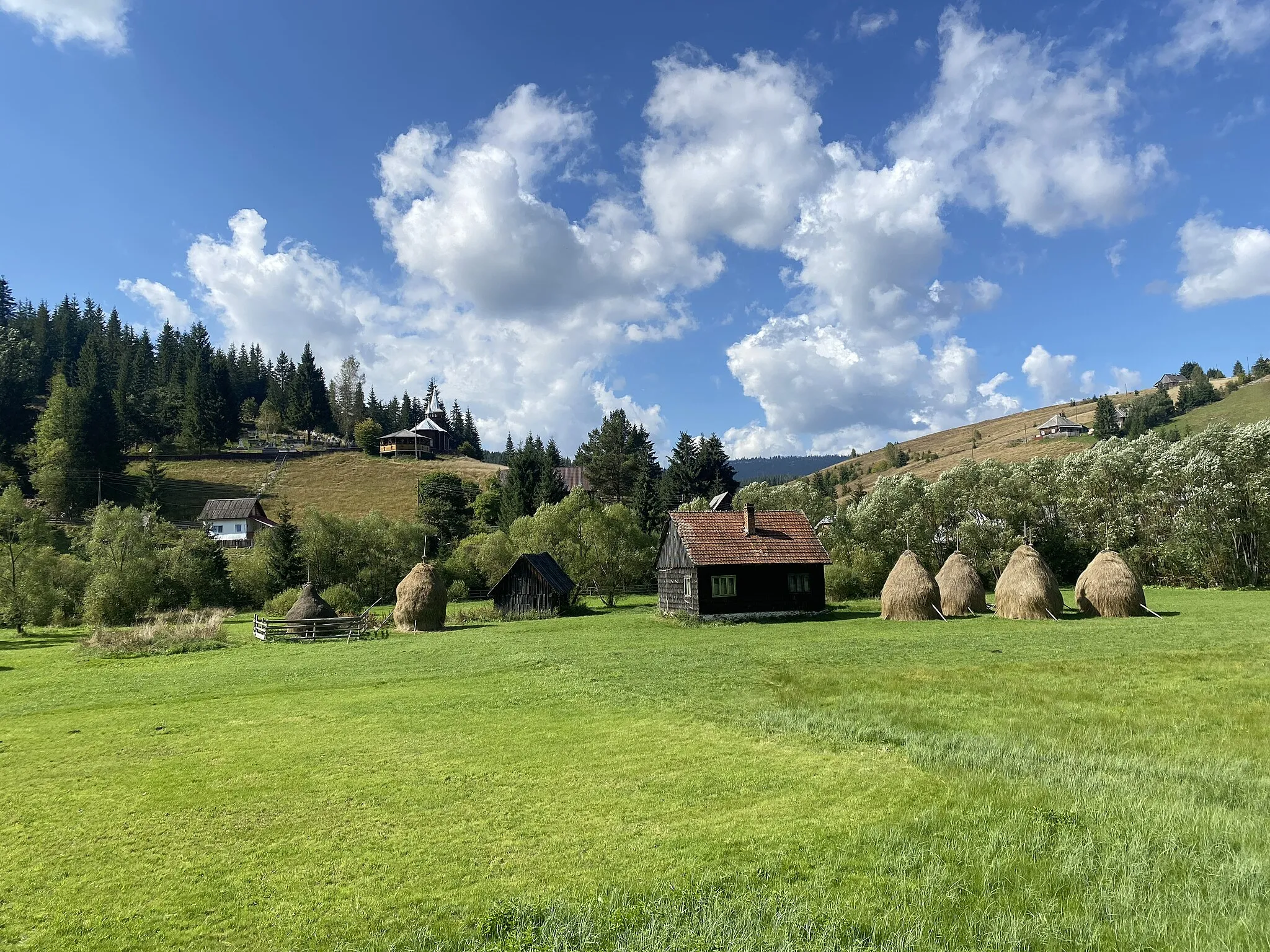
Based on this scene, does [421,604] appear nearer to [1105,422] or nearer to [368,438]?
[368,438]

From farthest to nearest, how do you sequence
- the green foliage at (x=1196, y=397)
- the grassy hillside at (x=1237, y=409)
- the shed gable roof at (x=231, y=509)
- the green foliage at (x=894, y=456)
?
the green foliage at (x=894, y=456) < the green foliage at (x=1196, y=397) < the grassy hillside at (x=1237, y=409) < the shed gable roof at (x=231, y=509)

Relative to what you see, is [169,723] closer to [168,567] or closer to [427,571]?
[427,571]

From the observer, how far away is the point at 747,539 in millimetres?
35906

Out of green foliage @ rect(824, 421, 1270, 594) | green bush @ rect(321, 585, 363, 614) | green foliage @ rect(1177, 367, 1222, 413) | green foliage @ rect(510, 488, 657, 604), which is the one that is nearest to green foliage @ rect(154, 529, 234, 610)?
green bush @ rect(321, 585, 363, 614)

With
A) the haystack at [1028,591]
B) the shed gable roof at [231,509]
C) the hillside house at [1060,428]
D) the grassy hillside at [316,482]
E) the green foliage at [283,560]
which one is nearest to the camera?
the haystack at [1028,591]

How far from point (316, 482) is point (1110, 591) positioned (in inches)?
3389

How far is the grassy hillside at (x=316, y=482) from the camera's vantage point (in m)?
79.1

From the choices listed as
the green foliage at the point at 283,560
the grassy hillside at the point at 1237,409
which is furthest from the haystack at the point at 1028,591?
the grassy hillside at the point at 1237,409

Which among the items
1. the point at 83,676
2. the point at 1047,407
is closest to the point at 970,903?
the point at 83,676

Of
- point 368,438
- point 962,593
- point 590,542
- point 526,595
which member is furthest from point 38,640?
point 368,438

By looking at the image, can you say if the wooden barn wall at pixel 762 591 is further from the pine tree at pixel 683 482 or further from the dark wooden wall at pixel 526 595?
the pine tree at pixel 683 482

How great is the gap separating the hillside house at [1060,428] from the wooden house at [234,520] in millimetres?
130776

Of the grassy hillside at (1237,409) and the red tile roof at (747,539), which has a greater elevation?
the grassy hillside at (1237,409)

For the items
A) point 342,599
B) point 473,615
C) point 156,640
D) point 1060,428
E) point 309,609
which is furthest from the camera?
point 1060,428
